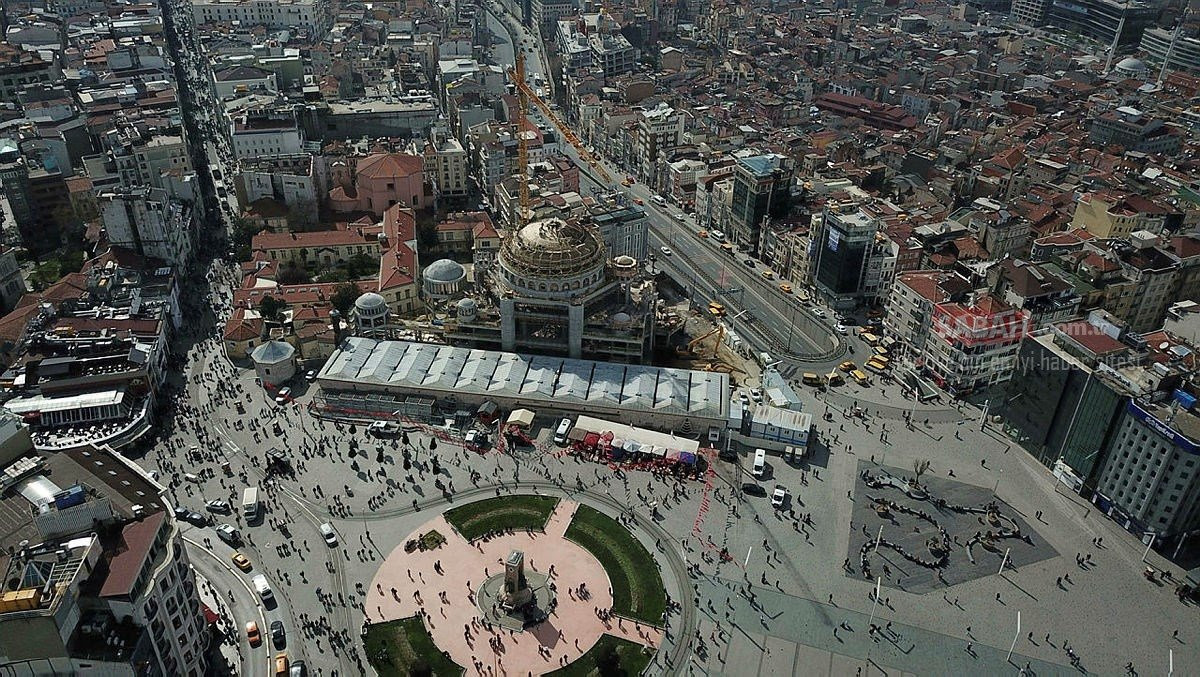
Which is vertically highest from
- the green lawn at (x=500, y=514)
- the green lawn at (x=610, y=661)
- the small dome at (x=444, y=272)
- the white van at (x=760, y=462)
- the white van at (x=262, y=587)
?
the small dome at (x=444, y=272)

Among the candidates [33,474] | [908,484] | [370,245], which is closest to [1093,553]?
[908,484]

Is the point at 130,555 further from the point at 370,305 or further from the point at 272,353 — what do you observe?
the point at 370,305

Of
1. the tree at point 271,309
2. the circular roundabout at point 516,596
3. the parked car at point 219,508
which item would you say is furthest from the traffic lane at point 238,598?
the tree at point 271,309

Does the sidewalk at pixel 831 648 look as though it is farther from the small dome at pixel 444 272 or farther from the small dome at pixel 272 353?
the small dome at pixel 444 272

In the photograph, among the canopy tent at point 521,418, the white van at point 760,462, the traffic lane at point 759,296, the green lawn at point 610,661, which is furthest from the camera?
the traffic lane at point 759,296

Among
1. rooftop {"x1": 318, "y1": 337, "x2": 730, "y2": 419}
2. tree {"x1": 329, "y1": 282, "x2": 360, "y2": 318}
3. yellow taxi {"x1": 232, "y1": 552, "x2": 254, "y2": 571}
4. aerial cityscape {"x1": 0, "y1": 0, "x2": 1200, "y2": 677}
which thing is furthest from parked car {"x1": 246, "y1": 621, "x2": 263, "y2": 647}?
tree {"x1": 329, "y1": 282, "x2": 360, "y2": 318}

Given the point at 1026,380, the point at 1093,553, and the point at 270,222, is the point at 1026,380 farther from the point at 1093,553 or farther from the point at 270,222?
the point at 270,222

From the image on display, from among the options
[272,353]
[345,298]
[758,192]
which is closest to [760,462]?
[758,192]
